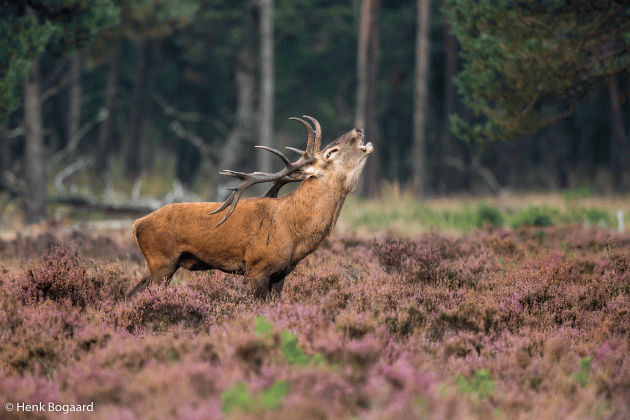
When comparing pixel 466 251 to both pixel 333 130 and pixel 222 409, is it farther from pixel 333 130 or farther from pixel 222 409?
pixel 333 130

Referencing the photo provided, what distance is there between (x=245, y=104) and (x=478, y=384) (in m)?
20.1

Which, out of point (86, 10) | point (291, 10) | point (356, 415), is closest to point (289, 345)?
point (356, 415)

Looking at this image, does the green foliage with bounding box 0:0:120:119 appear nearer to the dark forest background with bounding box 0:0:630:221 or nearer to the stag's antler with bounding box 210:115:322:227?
the dark forest background with bounding box 0:0:630:221

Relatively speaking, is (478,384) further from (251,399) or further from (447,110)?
(447,110)

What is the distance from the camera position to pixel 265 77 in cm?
1734

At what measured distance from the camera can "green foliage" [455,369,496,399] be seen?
11.7 feet

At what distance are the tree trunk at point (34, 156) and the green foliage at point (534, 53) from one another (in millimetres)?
9823

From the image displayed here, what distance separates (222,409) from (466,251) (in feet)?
19.6

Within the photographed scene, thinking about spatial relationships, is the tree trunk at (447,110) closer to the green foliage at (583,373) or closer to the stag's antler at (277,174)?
the stag's antler at (277,174)

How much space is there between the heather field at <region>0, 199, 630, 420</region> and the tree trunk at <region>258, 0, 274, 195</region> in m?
10.3

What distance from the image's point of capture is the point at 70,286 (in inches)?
218

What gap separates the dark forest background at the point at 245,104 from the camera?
15.8m
